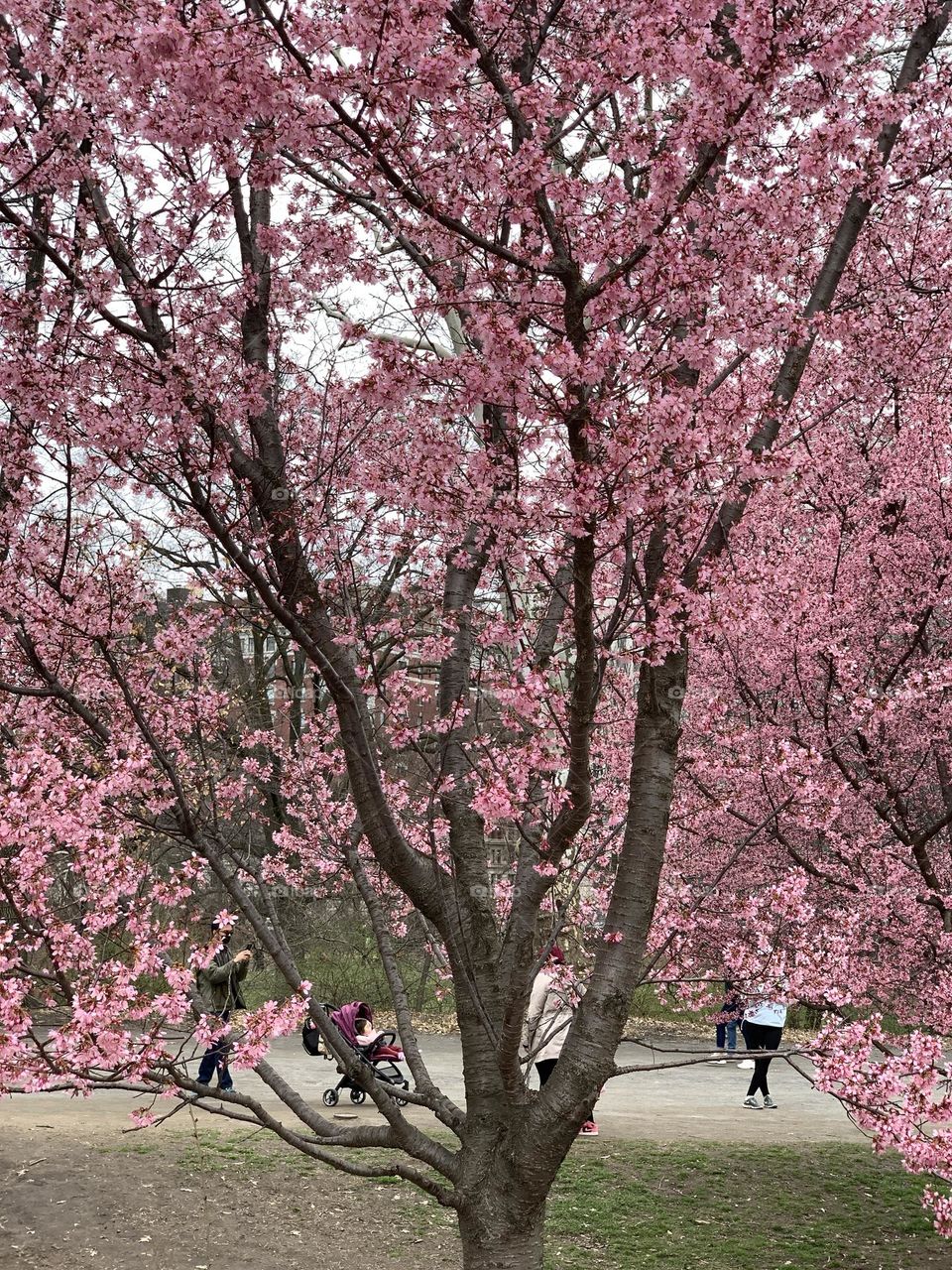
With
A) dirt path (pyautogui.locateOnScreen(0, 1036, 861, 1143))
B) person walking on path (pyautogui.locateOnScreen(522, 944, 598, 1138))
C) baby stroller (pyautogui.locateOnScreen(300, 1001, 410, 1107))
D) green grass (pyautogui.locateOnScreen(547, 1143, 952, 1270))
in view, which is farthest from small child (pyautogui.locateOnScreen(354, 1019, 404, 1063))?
green grass (pyautogui.locateOnScreen(547, 1143, 952, 1270))

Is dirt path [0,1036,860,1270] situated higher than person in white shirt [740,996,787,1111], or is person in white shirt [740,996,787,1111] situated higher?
person in white shirt [740,996,787,1111]

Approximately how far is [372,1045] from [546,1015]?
3275 mm

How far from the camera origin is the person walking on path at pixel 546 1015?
639cm

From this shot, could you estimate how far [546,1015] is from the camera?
350 inches

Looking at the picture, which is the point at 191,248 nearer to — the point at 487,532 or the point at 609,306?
the point at 487,532

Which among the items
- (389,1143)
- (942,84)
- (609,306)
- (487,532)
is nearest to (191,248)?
(487,532)

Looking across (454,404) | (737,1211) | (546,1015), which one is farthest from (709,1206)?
(454,404)

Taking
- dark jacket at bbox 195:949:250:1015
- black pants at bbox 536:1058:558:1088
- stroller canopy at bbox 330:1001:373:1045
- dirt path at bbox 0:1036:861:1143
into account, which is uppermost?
dark jacket at bbox 195:949:250:1015

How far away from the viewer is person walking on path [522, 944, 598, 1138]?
21.0 ft

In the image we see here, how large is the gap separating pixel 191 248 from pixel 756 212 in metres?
3.01

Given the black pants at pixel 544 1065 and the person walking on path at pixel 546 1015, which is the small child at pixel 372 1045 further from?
the black pants at pixel 544 1065

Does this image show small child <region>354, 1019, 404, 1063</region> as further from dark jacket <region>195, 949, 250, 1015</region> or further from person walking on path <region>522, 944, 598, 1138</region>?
person walking on path <region>522, 944, 598, 1138</region>

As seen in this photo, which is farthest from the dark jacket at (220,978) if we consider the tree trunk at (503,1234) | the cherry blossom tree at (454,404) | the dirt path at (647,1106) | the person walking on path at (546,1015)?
the tree trunk at (503,1234)

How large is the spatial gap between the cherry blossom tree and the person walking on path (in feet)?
2.53
